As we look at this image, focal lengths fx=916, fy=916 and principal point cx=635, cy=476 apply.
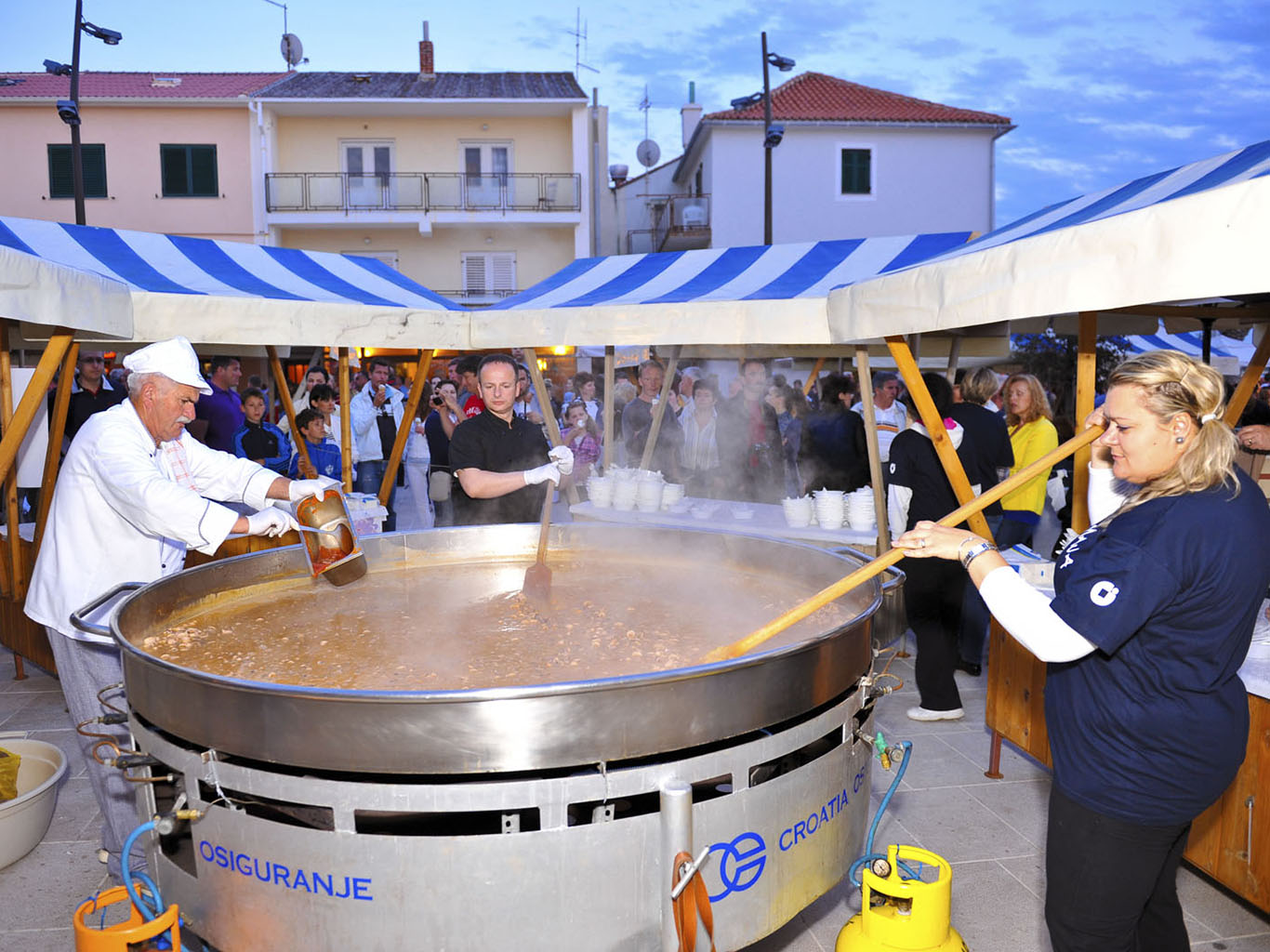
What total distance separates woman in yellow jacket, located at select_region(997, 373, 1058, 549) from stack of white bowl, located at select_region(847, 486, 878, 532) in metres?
0.76

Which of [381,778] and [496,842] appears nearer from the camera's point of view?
[496,842]

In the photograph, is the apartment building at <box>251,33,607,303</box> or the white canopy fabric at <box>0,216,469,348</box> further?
the apartment building at <box>251,33,607,303</box>

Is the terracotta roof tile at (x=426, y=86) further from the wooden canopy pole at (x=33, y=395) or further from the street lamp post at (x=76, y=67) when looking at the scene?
the wooden canopy pole at (x=33, y=395)

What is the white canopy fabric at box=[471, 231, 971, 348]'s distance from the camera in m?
5.38

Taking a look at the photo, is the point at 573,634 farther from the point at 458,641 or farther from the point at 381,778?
the point at 381,778

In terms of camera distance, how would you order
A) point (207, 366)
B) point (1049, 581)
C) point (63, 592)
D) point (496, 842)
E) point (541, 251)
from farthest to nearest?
1. point (541, 251)
2. point (207, 366)
3. point (1049, 581)
4. point (63, 592)
5. point (496, 842)

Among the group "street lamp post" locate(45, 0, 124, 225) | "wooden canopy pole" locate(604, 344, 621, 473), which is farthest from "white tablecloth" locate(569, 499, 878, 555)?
"street lamp post" locate(45, 0, 124, 225)

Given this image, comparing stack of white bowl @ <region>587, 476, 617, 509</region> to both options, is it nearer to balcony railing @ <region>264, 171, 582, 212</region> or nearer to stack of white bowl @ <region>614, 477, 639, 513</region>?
stack of white bowl @ <region>614, 477, 639, 513</region>

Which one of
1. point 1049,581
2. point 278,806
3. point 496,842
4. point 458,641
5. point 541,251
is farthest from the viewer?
point 541,251

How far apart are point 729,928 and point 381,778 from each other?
0.85 m

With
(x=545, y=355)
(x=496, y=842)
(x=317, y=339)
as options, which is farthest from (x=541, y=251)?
(x=496, y=842)

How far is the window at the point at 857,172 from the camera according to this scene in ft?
79.3

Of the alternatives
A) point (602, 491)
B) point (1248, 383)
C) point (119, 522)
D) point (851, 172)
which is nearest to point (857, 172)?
point (851, 172)

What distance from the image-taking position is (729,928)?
6.74 ft
